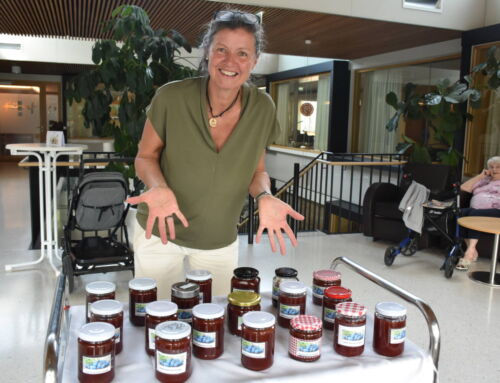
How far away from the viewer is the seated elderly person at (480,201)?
5.18 meters

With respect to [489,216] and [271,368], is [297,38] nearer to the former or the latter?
[489,216]

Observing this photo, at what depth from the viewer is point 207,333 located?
1221 millimetres

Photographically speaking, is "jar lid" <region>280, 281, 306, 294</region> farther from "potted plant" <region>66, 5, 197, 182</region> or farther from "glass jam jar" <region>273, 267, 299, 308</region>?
"potted plant" <region>66, 5, 197, 182</region>

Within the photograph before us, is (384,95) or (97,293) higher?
(384,95)

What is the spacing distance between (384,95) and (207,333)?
8.83m

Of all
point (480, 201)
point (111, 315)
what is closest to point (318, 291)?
point (111, 315)

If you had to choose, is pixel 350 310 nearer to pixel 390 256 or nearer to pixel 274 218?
pixel 274 218

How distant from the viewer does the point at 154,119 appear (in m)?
1.67

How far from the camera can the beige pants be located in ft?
5.86

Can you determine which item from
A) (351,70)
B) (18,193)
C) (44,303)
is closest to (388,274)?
(44,303)

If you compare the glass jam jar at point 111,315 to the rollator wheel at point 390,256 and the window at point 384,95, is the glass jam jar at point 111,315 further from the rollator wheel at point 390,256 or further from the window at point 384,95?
the window at point 384,95

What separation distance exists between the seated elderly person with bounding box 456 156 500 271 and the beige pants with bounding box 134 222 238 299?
3935 mm

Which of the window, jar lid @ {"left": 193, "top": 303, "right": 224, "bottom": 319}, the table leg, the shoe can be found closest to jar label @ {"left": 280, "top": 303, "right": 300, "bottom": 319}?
jar lid @ {"left": 193, "top": 303, "right": 224, "bottom": 319}

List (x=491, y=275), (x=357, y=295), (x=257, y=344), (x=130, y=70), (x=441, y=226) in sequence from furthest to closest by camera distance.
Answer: (x=441, y=226)
(x=491, y=275)
(x=130, y=70)
(x=357, y=295)
(x=257, y=344)
